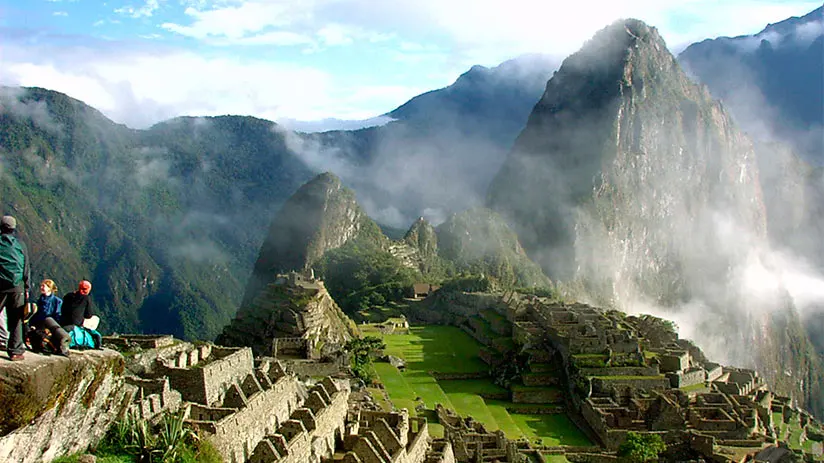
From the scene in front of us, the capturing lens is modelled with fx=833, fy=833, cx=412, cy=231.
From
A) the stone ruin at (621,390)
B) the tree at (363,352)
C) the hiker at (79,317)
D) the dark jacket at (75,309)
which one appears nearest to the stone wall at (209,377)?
the hiker at (79,317)

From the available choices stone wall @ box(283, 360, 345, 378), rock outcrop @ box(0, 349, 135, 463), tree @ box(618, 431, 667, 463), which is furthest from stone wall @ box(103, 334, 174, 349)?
tree @ box(618, 431, 667, 463)

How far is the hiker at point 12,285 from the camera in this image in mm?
8633

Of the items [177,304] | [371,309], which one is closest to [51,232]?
[177,304]

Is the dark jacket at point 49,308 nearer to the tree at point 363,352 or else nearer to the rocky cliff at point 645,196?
the tree at point 363,352

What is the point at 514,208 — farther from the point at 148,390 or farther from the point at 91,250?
the point at 148,390

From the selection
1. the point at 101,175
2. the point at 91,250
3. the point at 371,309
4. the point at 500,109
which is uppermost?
the point at 500,109

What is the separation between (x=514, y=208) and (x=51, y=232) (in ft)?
266

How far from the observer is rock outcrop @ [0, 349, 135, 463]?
8.71 metres

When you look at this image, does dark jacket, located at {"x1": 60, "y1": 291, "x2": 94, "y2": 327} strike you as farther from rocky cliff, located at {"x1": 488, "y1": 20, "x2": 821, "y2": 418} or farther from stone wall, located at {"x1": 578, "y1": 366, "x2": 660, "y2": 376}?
rocky cliff, located at {"x1": 488, "y1": 20, "x2": 821, "y2": 418}

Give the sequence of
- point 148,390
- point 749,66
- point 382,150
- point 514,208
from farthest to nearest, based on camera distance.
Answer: point 749,66 < point 382,150 < point 514,208 < point 148,390

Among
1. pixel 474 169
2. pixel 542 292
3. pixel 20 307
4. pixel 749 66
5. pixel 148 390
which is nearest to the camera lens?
pixel 20 307

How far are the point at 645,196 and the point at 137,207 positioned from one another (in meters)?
93.3

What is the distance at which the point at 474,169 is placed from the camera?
176m

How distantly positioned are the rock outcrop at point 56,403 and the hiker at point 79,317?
230 millimetres
